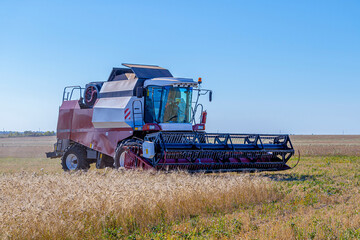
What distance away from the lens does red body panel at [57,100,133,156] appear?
14.0 meters

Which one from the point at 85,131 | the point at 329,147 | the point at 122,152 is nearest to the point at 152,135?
the point at 122,152

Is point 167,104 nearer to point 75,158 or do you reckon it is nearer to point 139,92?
point 139,92

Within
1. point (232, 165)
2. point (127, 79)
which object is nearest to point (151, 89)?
point (127, 79)

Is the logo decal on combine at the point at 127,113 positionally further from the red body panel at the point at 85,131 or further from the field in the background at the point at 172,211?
the field in the background at the point at 172,211

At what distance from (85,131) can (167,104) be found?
11.7 feet

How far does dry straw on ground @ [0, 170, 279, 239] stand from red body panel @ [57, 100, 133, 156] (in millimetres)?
4750

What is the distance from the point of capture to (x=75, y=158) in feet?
51.8

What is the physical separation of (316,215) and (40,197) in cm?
461

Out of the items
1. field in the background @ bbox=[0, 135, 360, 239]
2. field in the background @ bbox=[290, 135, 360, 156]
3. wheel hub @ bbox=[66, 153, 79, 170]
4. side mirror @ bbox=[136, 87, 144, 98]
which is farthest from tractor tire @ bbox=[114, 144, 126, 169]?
field in the background @ bbox=[290, 135, 360, 156]

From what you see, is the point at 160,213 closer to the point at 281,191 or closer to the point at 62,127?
the point at 281,191

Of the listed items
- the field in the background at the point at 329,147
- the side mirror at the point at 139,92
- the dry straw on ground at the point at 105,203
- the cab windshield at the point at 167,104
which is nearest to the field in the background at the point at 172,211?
Result: the dry straw on ground at the point at 105,203

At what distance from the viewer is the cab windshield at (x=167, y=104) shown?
1355cm

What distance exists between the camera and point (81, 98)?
1611 centimetres

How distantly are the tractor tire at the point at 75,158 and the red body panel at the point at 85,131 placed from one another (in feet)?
1.04
